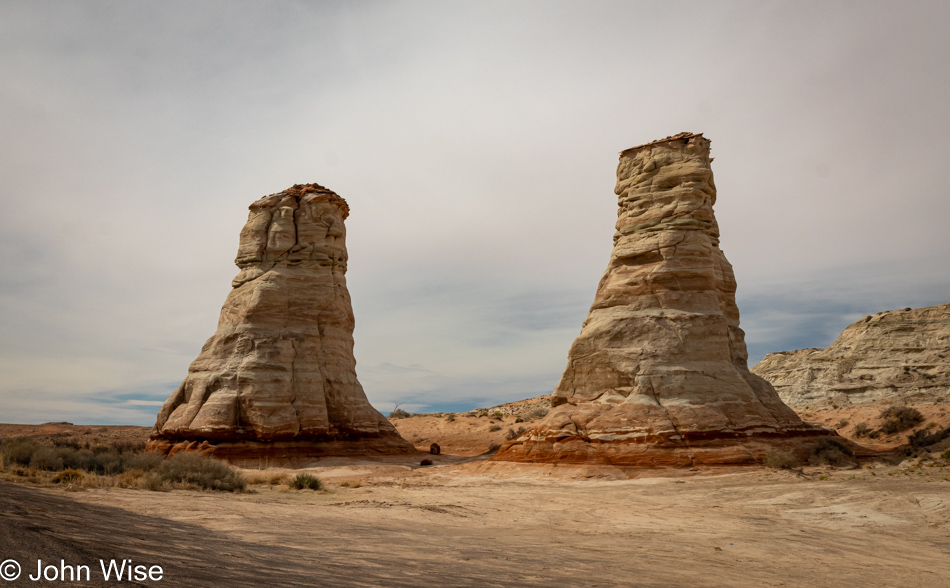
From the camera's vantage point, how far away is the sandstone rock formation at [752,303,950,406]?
115 feet

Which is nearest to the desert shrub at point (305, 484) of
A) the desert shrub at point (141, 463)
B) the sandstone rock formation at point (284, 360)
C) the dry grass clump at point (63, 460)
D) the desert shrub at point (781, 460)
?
the desert shrub at point (141, 463)

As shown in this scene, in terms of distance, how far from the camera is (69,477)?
40.6 ft

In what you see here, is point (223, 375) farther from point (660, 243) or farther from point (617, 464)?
point (660, 243)

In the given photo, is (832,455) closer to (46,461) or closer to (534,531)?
(534,531)

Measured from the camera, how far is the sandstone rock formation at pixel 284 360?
23578mm

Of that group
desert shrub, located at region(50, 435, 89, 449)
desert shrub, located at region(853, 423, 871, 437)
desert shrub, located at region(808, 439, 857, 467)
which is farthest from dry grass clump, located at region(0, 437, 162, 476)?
desert shrub, located at region(853, 423, 871, 437)

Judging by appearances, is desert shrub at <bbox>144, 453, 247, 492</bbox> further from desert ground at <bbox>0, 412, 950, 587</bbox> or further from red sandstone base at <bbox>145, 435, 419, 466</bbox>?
red sandstone base at <bbox>145, 435, 419, 466</bbox>

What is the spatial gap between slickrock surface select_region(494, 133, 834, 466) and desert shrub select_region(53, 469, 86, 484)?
1172 cm

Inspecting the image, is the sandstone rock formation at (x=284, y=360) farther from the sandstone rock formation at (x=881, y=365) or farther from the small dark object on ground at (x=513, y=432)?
the sandstone rock formation at (x=881, y=365)

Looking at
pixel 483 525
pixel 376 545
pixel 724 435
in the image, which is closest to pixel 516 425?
pixel 724 435

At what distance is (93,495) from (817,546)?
36.3 ft

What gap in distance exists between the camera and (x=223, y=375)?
24359mm

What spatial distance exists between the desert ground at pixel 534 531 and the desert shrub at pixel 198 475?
0.86 meters

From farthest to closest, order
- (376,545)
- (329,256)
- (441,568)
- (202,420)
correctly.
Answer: (329,256), (202,420), (376,545), (441,568)
